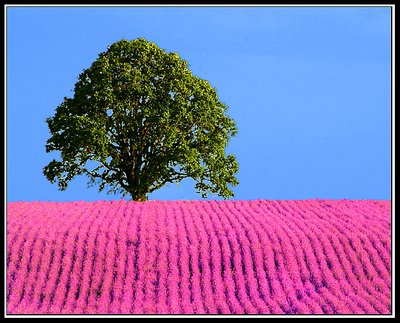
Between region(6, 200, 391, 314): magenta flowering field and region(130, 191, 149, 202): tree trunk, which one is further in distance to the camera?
region(130, 191, 149, 202): tree trunk

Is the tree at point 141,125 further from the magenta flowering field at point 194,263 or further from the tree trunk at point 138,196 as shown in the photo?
the magenta flowering field at point 194,263

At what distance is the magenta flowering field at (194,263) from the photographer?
47.2 feet

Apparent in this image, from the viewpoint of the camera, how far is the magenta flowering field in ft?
47.2

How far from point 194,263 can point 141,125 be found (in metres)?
11.3

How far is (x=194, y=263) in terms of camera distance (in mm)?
16094

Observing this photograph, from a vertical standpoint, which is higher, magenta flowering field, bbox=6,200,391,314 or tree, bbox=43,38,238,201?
tree, bbox=43,38,238,201

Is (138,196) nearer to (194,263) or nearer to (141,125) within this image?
(141,125)

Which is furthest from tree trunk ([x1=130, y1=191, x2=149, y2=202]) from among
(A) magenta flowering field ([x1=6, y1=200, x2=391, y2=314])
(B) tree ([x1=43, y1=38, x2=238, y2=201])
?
(A) magenta flowering field ([x1=6, y1=200, x2=391, y2=314])

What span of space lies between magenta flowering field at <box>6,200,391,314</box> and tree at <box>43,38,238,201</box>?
6014mm

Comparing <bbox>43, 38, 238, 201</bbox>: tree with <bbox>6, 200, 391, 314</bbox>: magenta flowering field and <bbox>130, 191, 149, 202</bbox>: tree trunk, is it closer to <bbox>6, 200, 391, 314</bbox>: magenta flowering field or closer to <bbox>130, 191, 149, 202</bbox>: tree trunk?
<bbox>130, 191, 149, 202</bbox>: tree trunk

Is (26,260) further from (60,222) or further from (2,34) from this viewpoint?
(2,34)

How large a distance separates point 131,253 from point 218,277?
2.48 meters

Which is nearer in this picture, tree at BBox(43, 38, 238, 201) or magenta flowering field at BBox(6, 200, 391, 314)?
magenta flowering field at BBox(6, 200, 391, 314)

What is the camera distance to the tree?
84.6 feet
